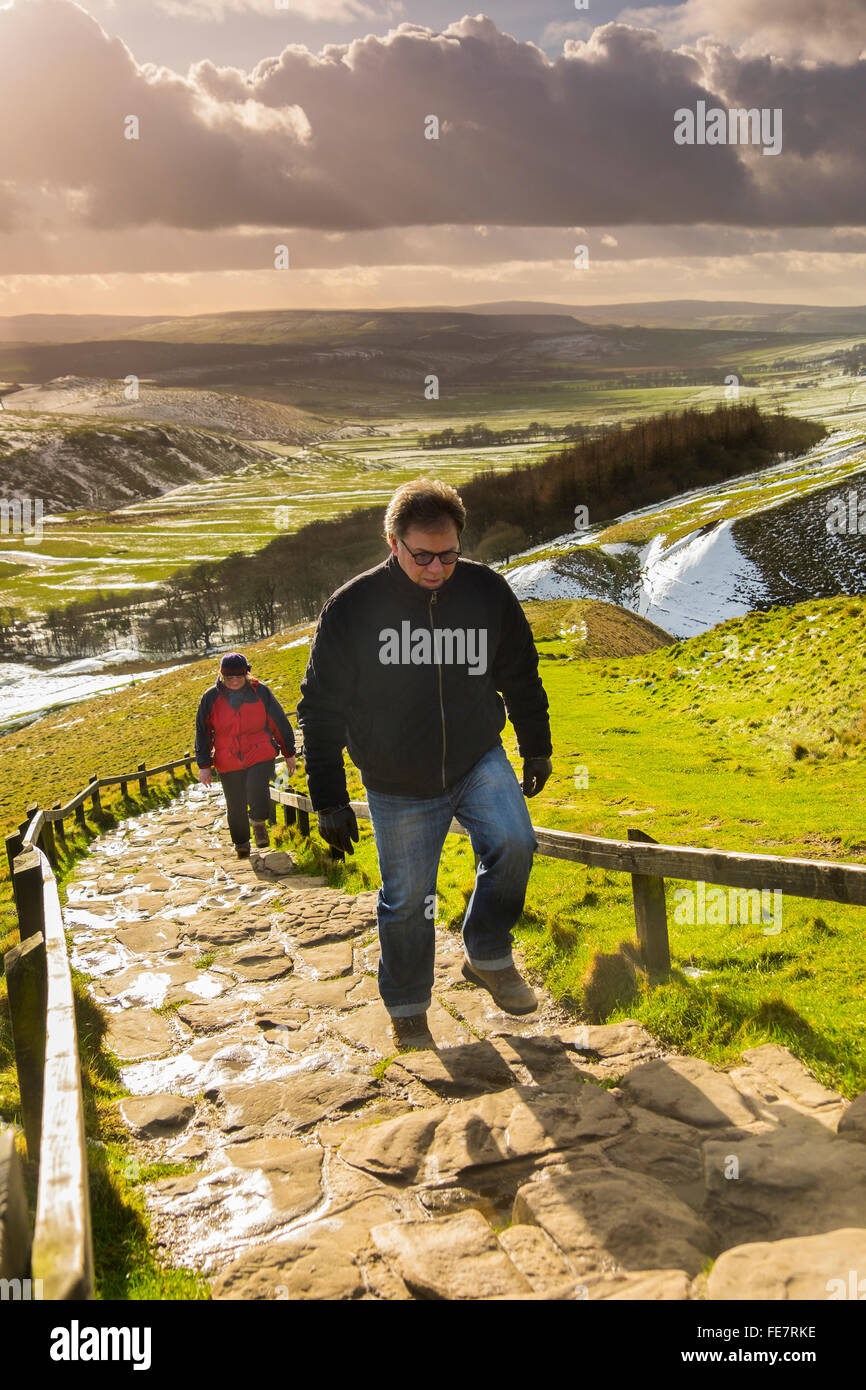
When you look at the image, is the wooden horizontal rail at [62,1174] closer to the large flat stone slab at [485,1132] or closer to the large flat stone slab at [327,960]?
the large flat stone slab at [485,1132]

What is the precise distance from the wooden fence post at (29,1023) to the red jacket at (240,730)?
20.5 ft

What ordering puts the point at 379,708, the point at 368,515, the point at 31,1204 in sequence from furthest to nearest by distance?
the point at 368,515 → the point at 379,708 → the point at 31,1204

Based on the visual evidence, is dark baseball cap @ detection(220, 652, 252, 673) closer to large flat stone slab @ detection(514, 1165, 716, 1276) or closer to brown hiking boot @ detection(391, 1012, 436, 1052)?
brown hiking boot @ detection(391, 1012, 436, 1052)

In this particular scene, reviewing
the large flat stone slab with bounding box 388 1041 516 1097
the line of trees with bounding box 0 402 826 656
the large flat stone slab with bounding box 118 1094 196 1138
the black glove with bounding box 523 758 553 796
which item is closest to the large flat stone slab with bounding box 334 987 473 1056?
the large flat stone slab with bounding box 388 1041 516 1097

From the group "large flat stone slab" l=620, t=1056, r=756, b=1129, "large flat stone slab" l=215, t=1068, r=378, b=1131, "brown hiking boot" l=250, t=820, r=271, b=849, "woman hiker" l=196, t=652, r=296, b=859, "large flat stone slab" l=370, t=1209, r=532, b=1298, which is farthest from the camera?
"brown hiking boot" l=250, t=820, r=271, b=849

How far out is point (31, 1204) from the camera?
417 cm

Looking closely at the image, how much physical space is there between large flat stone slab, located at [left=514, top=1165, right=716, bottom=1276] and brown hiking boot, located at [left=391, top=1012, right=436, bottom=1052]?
1.72 m

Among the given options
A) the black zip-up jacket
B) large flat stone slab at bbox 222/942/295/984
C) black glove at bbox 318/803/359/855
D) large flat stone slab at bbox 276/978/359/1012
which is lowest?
large flat stone slab at bbox 222/942/295/984

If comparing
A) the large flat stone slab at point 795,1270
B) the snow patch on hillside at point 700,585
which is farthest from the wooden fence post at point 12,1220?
the snow patch on hillside at point 700,585

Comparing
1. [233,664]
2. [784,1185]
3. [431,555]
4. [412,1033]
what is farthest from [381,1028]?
[233,664]

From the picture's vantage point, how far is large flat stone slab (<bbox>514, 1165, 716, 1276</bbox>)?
111 inches

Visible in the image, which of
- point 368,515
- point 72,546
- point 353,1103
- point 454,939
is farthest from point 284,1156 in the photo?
point 72,546
